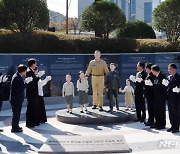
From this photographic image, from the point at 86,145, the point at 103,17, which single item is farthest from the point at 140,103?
the point at 103,17

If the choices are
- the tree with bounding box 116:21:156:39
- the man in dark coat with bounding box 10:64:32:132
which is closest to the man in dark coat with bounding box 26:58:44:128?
the man in dark coat with bounding box 10:64:32:132

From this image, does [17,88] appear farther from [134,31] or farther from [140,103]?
[134,31]

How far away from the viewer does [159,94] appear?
32.8 ft

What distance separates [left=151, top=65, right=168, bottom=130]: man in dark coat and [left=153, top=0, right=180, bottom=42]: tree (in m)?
8.36

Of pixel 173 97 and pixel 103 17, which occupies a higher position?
pixel 103 17

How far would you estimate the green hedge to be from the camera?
53.1ft

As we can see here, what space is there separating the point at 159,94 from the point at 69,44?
7935 mm

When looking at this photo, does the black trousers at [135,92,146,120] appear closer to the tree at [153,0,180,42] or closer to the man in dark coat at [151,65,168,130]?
the man in dark coat at [151,65,168,130]

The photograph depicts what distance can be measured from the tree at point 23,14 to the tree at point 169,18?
5197 millimetres

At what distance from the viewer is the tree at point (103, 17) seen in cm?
1791

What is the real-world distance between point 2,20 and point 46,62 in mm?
3131

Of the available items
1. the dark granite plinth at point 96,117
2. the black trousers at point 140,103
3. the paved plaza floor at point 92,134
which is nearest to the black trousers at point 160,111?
the paved plaza floor at point 92,134

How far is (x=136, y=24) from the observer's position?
65.5ft

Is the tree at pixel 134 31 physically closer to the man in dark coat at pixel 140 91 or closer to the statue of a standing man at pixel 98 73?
the statue of a standing man at pixel 98 73
